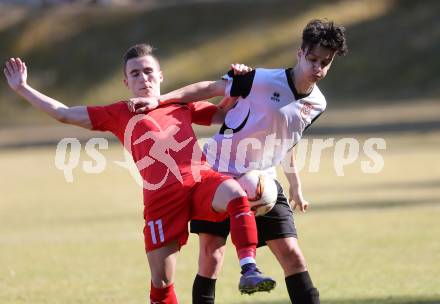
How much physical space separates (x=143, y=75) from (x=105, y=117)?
13.2 inches

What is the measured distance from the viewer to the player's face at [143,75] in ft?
22.0

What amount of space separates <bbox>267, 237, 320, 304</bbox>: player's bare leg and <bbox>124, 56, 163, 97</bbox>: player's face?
3.74ft

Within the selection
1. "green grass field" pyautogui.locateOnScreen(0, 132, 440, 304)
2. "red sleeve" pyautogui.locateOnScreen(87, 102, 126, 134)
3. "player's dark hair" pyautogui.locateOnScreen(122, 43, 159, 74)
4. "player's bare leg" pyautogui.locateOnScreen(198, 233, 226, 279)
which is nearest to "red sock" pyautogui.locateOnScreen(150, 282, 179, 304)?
"player's bare leg" pyautogui.locateOnScreen(198, 233, 226, 279)

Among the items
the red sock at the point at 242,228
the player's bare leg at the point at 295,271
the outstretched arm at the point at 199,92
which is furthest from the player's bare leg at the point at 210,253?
the outstretched arm at the point at 199,92

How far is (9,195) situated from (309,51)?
1408 cm

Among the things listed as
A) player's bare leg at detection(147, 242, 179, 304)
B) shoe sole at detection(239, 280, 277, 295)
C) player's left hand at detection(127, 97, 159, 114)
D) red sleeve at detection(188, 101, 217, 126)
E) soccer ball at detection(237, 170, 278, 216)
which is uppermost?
red sleeve at detection(188, 101, 217, 126)

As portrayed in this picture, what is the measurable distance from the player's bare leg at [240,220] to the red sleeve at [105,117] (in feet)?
2.76

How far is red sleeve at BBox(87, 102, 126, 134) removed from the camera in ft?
21.7

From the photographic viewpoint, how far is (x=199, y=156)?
668cm

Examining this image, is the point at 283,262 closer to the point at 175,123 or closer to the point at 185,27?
the point at 175,123

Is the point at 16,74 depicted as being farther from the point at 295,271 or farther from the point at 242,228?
the point at 295,271

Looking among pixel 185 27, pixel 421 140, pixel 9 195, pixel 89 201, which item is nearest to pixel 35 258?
pixel 89 201

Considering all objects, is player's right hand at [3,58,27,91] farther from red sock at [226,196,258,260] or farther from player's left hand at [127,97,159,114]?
red sock at [226,196,258,260]

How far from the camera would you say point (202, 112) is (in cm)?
701
